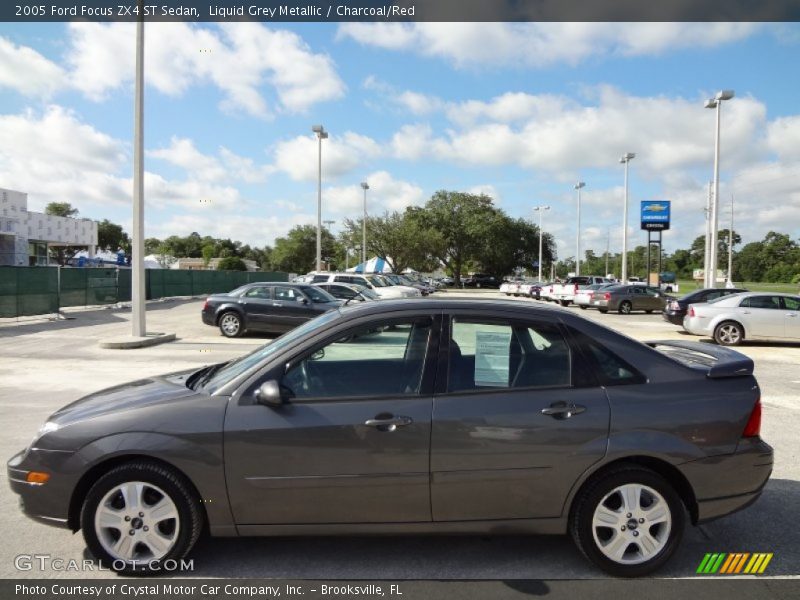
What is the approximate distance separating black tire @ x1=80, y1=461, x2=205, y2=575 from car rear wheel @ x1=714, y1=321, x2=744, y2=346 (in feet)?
50.7

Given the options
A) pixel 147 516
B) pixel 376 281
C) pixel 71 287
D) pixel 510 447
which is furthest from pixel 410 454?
pixel 376 281

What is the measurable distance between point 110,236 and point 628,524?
379 feet

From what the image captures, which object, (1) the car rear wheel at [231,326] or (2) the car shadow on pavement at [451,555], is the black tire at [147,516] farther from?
(1) the car rear wheel at [231,326]

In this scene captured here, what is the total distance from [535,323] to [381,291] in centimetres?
2522

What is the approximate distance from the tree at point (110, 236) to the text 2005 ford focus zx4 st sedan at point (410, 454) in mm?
111246

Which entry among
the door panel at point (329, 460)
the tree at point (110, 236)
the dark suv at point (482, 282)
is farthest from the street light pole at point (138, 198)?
the tree at point (110, 236)

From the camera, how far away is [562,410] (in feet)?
11.3

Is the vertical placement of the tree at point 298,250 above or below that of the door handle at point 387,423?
above

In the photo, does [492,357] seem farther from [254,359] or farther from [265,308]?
[265,308]

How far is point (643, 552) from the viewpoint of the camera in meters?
3.47

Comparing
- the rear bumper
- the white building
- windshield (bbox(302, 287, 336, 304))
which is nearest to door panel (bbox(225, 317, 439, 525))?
the rear bumper

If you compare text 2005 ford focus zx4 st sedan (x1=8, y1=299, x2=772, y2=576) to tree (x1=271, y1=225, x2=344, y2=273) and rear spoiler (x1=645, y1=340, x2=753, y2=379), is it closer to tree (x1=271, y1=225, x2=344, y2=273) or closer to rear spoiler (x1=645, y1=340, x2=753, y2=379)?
rear spoiler (x1=645, y1=340, x2=753, y2=379)

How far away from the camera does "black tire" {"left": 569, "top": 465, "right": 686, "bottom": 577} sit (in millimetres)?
3443

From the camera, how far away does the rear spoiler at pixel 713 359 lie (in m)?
3.71
